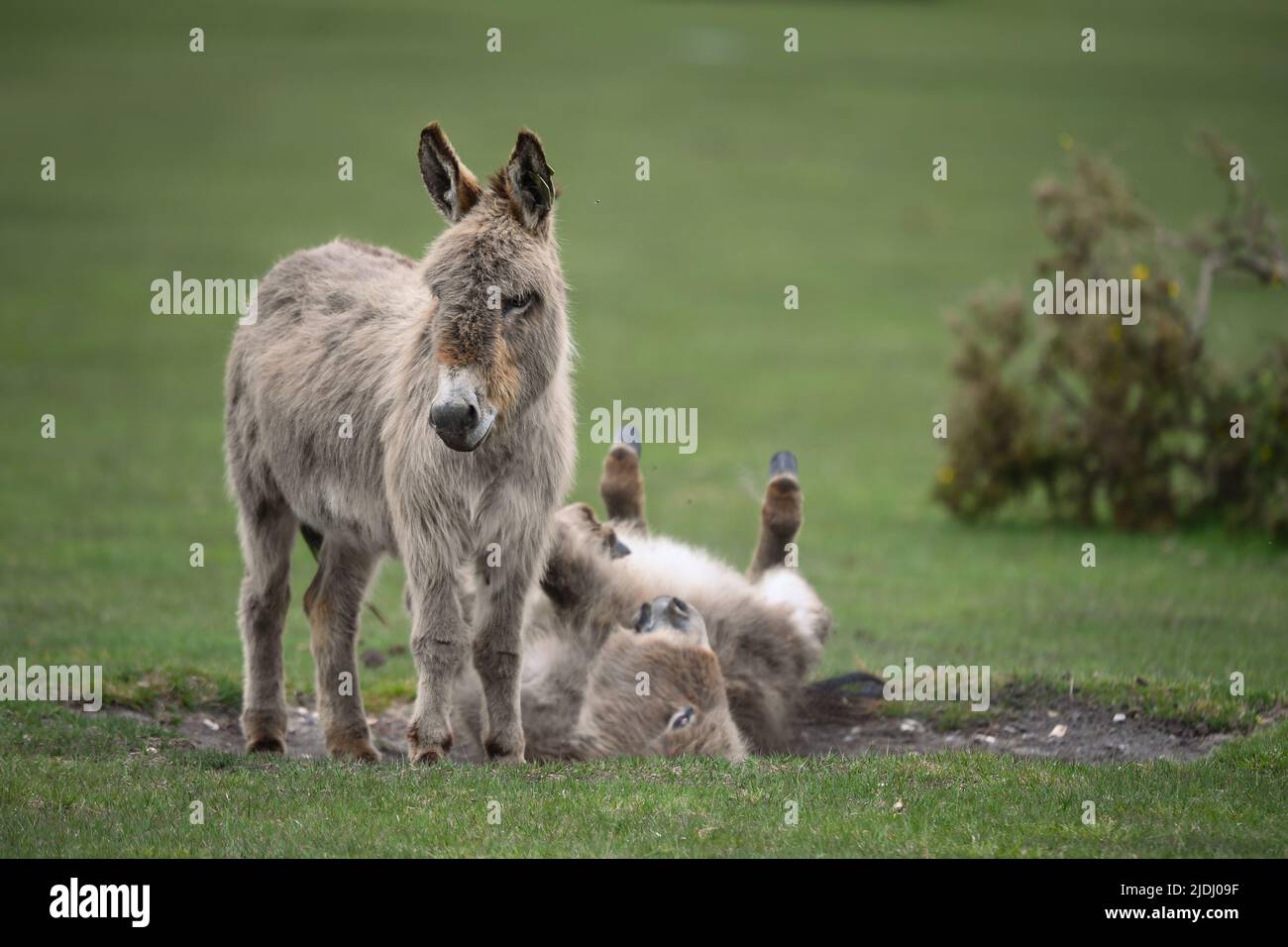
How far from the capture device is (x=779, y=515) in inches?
408

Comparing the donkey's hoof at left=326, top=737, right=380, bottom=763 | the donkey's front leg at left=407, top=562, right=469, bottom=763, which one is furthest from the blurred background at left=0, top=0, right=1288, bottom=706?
the donkey's front leg at left=407, top=562, right=469, bottom=763

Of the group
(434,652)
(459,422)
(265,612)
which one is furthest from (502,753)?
(459,422)

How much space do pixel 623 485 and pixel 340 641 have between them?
91.9 inches

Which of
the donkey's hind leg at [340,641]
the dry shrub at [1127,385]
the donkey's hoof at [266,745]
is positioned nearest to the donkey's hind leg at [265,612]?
the donkey's hoof at [266,745]

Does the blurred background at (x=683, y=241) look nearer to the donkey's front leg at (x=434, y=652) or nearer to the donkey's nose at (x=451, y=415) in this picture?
the donkey's front leg at (x=434, y=652)

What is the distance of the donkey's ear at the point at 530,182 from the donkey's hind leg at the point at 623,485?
2939 mm

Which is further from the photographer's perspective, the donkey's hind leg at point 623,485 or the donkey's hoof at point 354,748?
the donkey's hind leg at point 623,485

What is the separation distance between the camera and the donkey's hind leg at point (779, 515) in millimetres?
10344

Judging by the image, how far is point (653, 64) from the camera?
53.6 metres

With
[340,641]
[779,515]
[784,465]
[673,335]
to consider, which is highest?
[673,335]

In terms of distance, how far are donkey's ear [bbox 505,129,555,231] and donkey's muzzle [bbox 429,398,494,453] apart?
117 centimetres

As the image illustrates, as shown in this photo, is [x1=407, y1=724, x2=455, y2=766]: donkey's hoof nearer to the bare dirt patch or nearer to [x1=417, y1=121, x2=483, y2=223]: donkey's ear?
the bare dirt patch

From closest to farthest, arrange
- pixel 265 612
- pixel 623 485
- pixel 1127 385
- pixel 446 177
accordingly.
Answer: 1. pixel 446 177
2. pixel 265 612
3. pixel 623 485
4. pixel 1127 385

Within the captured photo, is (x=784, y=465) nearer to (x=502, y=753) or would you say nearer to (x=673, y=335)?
(x=502, y=753)
